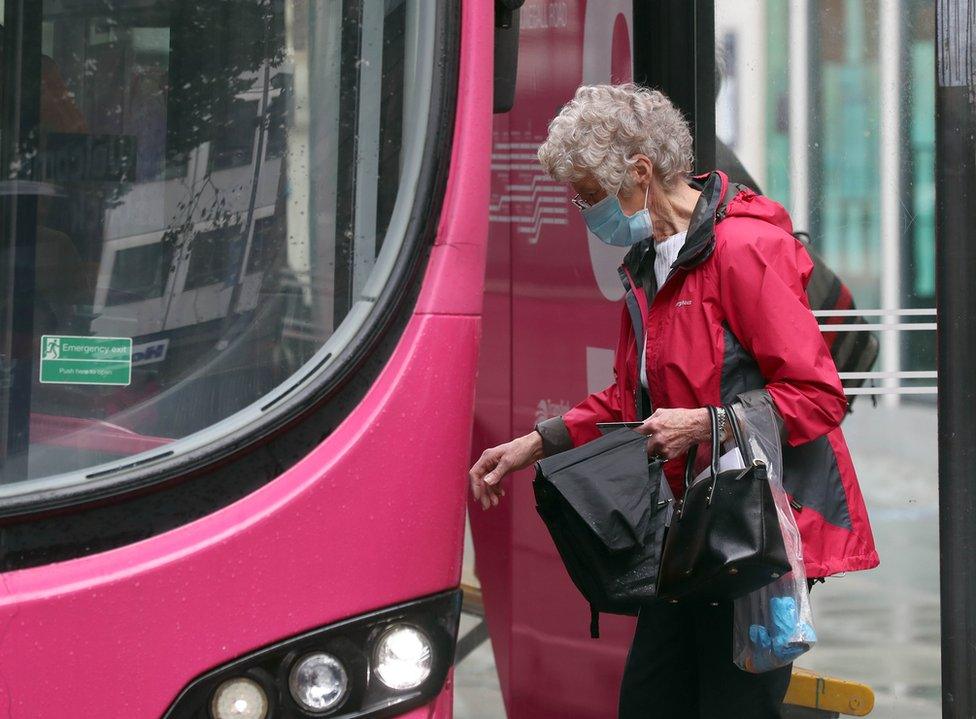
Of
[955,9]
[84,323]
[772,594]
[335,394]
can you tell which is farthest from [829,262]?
[84,323]

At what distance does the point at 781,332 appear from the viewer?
6.85ft

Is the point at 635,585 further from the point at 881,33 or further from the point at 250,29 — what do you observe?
the point at 881,33

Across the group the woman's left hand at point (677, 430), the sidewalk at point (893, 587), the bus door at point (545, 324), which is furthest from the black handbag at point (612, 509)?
the sidewalk at point (893, 587)

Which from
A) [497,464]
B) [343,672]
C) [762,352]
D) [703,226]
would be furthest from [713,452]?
[343,672]

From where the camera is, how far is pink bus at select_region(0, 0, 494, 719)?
1752 millimetres

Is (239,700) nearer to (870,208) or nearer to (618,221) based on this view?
(618,221)

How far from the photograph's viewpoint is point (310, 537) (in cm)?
180

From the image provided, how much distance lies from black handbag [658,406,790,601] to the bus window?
4.35ft

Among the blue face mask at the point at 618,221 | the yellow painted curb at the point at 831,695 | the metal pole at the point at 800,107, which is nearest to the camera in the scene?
the blue face mask at the point at 618,221

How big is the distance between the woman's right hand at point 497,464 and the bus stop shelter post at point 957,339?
730 millimetres

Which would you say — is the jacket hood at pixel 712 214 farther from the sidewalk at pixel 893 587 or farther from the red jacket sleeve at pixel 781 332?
the sidewalk at pixel 893 587

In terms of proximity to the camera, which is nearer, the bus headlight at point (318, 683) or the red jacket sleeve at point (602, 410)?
the bus headlight at point (318, 683)

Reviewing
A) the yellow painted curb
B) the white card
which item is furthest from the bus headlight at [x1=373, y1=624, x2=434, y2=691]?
the yellow painted curb

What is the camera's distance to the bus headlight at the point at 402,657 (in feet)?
6.05
